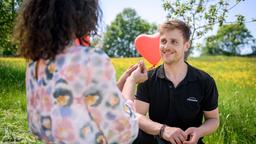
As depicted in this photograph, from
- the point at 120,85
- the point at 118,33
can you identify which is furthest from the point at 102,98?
the point at 118,33

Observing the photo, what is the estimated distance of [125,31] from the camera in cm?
6888

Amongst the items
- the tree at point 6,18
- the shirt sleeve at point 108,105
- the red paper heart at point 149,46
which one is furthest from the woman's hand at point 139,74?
the tree at point 6,18

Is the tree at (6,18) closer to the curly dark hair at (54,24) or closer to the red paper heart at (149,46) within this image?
the red paper heart at (149,46)

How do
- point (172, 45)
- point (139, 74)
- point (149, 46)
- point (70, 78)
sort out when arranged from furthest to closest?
1. point (149, 46)
2. point (172, 45)
3. point (139, 74)
4. point (70, 78)

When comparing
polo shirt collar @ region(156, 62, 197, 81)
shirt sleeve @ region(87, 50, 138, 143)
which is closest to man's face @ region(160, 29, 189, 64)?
polo shirt collar @ region(156, 62, 197, 81)

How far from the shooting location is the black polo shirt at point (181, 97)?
320 cm

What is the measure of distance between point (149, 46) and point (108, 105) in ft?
5.11

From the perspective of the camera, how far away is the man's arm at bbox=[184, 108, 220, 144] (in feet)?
9.72

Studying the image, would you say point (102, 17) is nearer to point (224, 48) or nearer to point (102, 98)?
point (102, 98)

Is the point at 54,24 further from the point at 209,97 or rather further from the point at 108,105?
the point at 209,97

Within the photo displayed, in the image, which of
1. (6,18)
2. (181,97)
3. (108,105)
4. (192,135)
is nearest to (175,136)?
(192,135)

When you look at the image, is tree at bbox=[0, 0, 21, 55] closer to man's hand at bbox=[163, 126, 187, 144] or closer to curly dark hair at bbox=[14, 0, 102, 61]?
man's hand at bbox=[163, 126, 187, 144]

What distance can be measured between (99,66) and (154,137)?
1586 millimetres

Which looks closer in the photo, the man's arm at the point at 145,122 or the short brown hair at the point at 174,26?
the man's arm at the point at 145,122
